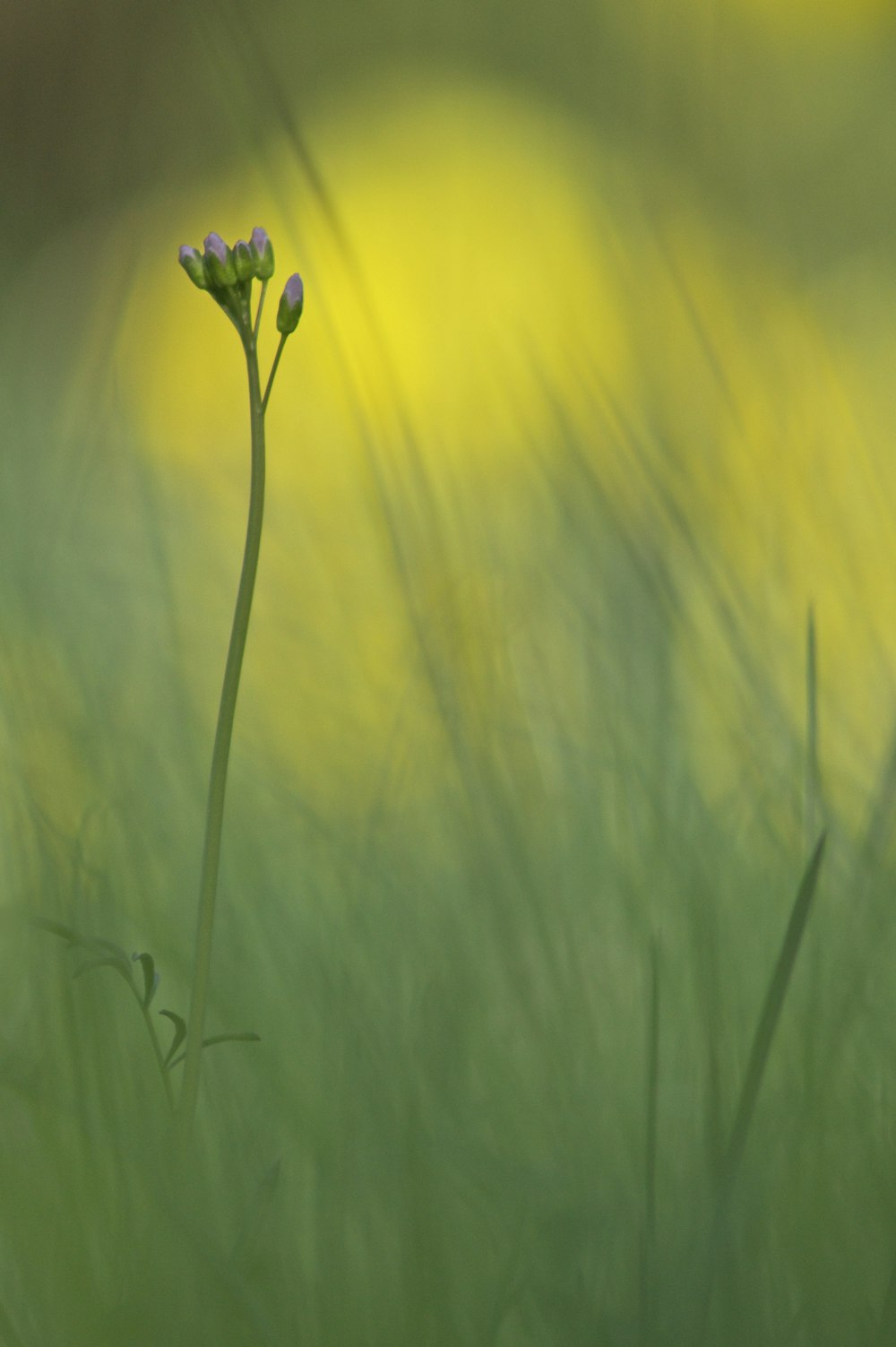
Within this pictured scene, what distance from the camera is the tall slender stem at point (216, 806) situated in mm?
286

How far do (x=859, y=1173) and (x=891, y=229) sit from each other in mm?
709

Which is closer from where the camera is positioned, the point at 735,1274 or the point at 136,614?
the point at 735,1274

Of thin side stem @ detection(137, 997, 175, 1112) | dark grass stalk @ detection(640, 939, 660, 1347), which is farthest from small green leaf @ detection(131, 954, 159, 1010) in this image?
dark grass stalk @ detection(640, 939, 660, 1347)

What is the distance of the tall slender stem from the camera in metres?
0.29

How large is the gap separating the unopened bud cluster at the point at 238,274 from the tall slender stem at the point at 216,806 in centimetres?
5

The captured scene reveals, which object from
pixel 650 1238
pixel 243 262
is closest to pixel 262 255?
pixel 243 262

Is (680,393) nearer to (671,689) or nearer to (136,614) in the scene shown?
(671,689)

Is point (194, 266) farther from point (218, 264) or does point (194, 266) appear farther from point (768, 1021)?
point (768, 1021)

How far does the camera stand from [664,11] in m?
0.61

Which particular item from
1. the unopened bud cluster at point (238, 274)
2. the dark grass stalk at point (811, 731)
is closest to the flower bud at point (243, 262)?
the unopened bud cluster at point (238, 274)

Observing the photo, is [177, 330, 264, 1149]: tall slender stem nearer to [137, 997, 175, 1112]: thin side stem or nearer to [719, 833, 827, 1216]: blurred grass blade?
[137, 997, 175, 1112]: thin side stem

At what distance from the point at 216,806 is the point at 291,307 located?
0.16 meters

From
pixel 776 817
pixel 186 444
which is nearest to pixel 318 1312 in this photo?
pixel 776 817

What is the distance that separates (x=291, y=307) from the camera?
375mm
